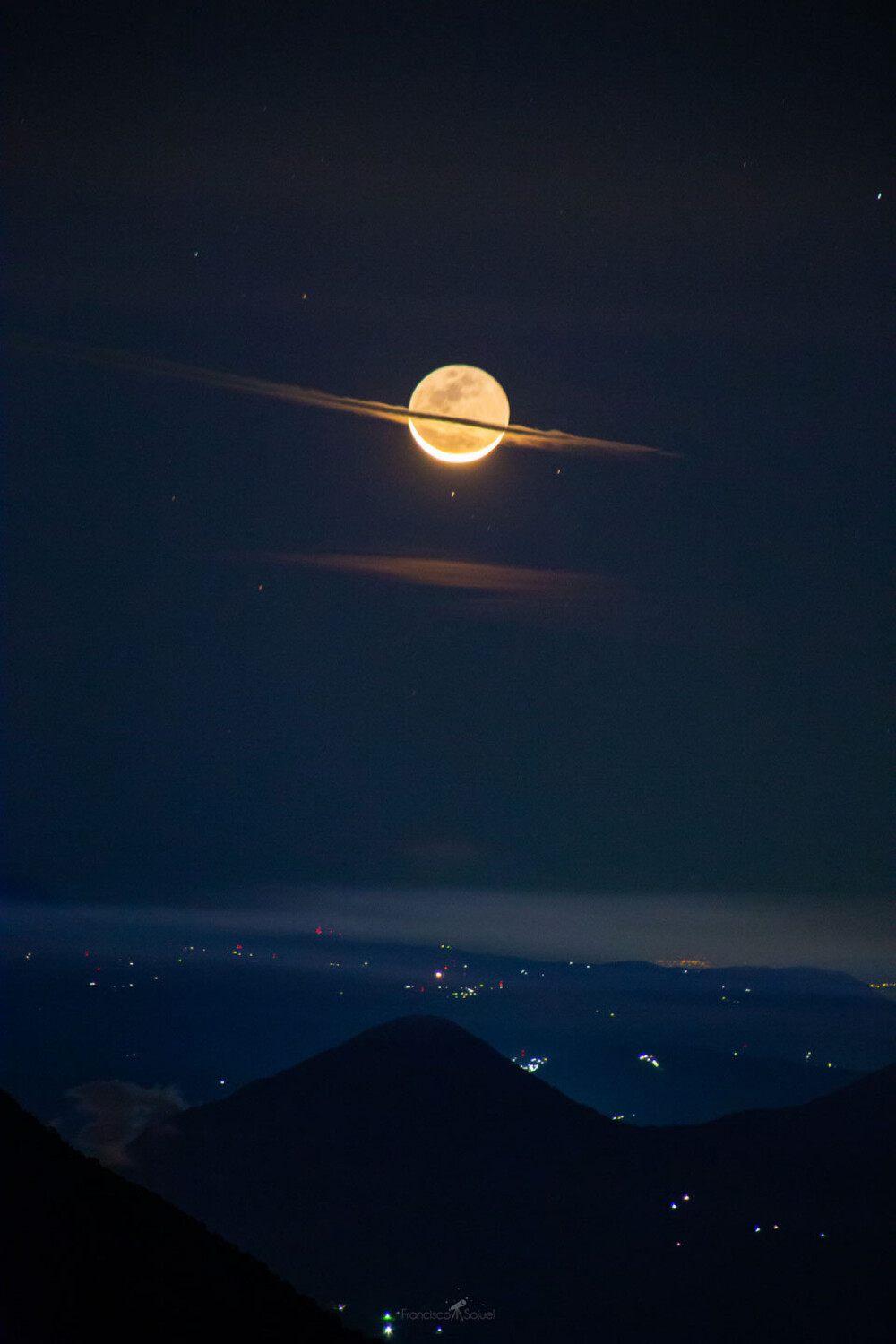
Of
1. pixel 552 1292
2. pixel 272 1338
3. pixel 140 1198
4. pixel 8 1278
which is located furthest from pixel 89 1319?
pixel 552 1292

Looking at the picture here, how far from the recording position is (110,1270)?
26828 millimetres

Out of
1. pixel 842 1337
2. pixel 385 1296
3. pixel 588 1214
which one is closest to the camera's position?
pixel 842 1337

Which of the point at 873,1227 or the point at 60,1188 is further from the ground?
the point at 60,1188

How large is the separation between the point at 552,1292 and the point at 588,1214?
29734mm

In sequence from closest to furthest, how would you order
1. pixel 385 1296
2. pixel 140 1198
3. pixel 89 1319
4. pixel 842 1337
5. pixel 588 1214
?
pixel 89 1319 → pixel 140 1198 → pixel 842 1337 → pixel 385 1296 → pixel 588 1214

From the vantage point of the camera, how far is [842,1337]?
14612 centimetres

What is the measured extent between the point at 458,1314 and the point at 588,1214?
43713mm

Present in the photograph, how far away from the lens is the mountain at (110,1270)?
2405 centimetres

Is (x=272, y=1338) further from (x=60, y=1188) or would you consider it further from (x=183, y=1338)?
(x=60, y=1188)

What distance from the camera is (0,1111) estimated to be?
111 ft

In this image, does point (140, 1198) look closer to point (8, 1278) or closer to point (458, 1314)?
point (8, 1278)

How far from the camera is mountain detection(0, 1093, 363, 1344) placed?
24047mm

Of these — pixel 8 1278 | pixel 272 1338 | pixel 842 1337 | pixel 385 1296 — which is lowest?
pixel 385 1296

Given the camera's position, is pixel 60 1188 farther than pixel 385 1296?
No
